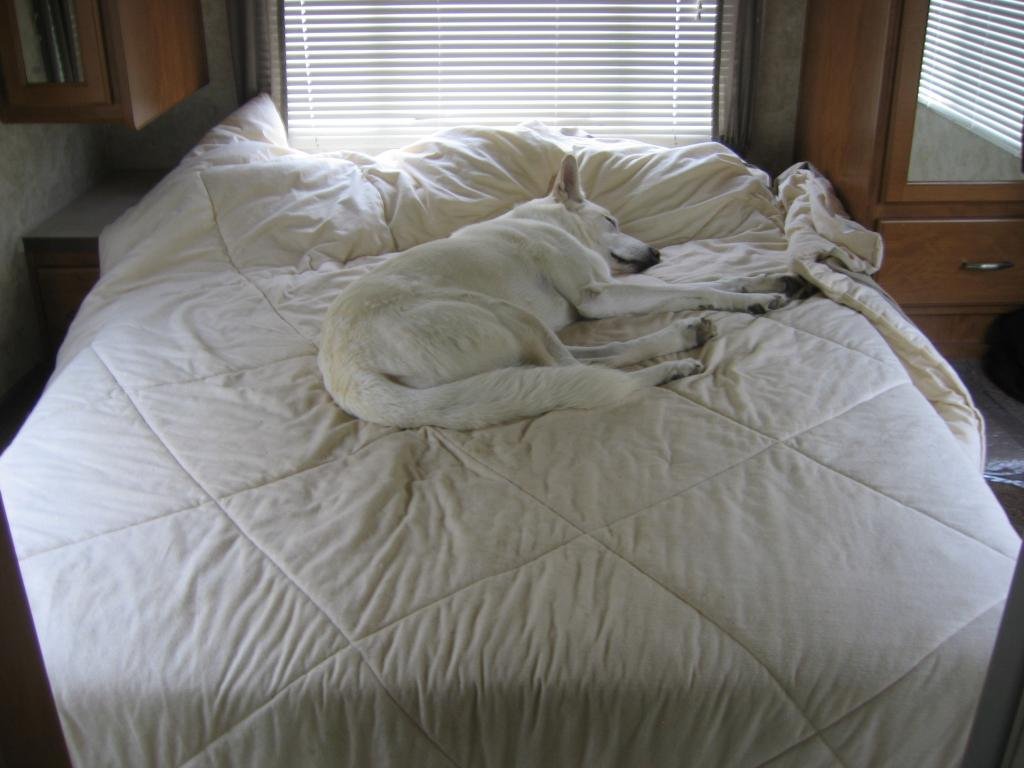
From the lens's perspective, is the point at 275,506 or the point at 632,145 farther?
the point at 632,145

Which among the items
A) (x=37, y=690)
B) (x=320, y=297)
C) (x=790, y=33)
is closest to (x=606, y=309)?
(x=320, y=297)

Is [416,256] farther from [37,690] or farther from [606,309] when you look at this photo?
[37,690]

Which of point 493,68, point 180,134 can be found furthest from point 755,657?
point 180,134

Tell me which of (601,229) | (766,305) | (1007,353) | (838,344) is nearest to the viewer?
(838,344)

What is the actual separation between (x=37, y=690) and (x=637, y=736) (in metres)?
0.82

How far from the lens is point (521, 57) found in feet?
11.3

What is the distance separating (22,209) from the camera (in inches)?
112

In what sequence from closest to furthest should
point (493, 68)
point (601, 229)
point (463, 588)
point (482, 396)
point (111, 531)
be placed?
point (463, 588) < point (111, 531) < point (482, 396) < point (601, 229) < point (493, 68)

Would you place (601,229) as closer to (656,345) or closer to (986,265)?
(656,345)

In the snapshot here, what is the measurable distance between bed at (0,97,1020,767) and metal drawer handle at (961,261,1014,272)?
80 cm

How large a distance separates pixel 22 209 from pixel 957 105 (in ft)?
8.87

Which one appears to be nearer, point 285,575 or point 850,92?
point 285,575

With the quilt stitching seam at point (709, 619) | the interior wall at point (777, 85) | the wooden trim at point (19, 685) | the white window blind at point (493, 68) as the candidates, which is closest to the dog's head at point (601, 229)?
the white window blind at point (493, 68)

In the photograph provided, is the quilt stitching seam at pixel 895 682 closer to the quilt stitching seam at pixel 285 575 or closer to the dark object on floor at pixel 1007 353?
the quilt stitching seam at pixel 285 575
